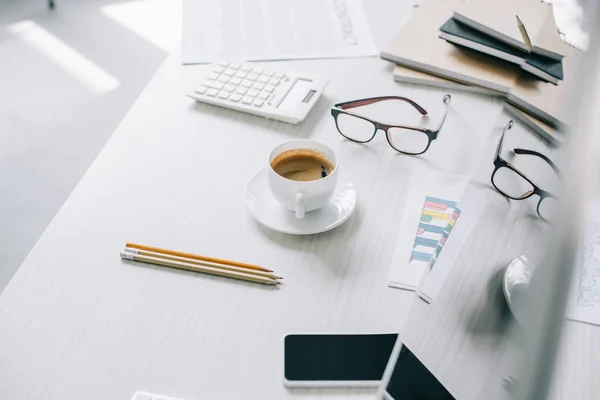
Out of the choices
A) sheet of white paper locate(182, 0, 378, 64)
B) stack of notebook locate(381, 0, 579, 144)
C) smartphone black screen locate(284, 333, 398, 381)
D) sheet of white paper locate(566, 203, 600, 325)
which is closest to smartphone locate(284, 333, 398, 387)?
smartphone black screen locate(284, 333, 398, 381)

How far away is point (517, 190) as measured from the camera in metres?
0.63

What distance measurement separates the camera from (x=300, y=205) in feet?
2.45

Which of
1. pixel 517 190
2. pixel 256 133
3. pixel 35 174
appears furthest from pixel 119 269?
pixel 35 174

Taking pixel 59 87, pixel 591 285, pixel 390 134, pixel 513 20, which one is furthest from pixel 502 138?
pixel 59 87

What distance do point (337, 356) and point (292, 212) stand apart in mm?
213

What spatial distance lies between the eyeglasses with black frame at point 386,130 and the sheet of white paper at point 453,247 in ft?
0.56

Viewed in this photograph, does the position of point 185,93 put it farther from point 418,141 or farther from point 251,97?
point 418,141

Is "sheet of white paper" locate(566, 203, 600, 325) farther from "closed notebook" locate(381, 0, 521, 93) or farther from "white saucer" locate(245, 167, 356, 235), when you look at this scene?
"closed notebook" locate(381, 0, 521, 93)

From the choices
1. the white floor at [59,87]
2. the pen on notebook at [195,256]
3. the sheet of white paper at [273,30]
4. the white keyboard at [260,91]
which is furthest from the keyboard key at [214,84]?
the white floor at [59,87]

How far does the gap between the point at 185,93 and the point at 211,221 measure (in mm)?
298

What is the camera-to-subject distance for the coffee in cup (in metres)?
0.80

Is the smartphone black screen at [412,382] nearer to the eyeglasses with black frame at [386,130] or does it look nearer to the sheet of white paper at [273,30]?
the eyeglasses with black frame at [386,130]

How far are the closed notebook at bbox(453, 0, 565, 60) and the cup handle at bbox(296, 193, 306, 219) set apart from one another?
473 mm

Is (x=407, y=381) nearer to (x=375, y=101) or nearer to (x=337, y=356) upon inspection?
(x=337, y=356)
